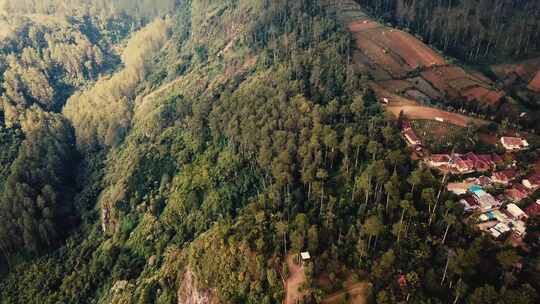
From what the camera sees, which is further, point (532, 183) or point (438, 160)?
point (438, 160)

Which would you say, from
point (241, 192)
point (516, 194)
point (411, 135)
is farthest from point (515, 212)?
point (241, 192)

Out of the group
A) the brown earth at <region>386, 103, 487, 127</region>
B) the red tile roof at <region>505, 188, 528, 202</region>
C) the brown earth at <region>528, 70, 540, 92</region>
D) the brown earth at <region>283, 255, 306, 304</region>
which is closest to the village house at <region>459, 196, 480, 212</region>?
the red tile roof at <region>505, 188, 528, 202</region>

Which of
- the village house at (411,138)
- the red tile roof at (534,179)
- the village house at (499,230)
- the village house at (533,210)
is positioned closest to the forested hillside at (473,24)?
the village house at (411,138)

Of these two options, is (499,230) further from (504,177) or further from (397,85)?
(397,85)

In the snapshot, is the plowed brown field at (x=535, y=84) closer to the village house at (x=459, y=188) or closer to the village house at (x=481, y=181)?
the village house at (x=481, y=181)

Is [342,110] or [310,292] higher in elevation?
[342,110]

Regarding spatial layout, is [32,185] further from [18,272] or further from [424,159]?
[424,159]

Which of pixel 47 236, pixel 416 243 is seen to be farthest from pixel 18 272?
pixel 416 243
